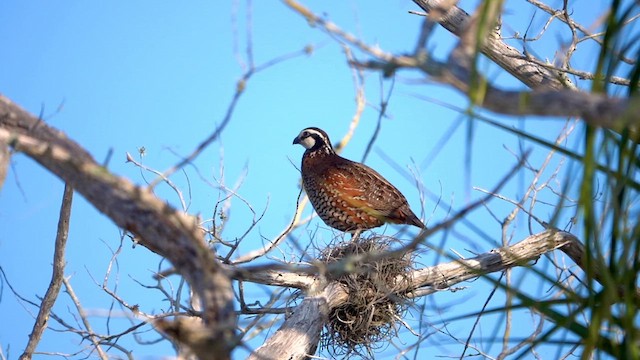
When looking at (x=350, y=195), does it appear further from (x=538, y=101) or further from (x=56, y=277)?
(x=538, y=101)

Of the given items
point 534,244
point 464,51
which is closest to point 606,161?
point 464,51

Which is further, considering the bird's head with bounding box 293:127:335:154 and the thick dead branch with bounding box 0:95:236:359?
the bird's head with bounding box 293:127:335:154

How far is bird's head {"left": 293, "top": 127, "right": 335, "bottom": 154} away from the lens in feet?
30.1

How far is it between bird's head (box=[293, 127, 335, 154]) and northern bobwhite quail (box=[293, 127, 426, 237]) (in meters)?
0.21

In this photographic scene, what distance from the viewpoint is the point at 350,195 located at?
8.32 metres

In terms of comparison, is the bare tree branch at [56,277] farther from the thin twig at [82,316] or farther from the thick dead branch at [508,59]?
the thick dead branch at [508,59]

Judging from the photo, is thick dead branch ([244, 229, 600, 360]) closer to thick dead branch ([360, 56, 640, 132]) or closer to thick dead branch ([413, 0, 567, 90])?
thick dead branch ([413, 0, 567, 90])

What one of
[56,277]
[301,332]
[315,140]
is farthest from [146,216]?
[315,140]

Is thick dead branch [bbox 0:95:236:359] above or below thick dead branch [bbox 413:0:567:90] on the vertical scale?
below

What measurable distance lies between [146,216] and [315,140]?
7.41 metres

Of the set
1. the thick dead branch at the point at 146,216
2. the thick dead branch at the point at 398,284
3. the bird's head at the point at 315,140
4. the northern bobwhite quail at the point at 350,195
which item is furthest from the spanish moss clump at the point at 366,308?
the thick dead branch at the point at 146,216

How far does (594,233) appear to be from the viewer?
1.95 metres

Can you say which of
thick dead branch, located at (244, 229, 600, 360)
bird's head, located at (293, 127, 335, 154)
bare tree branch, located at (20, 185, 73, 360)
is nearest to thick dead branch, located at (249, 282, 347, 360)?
thick dead branch, located at (244, 229, 600, 360)

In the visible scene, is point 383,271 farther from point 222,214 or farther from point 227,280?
point 227,280
